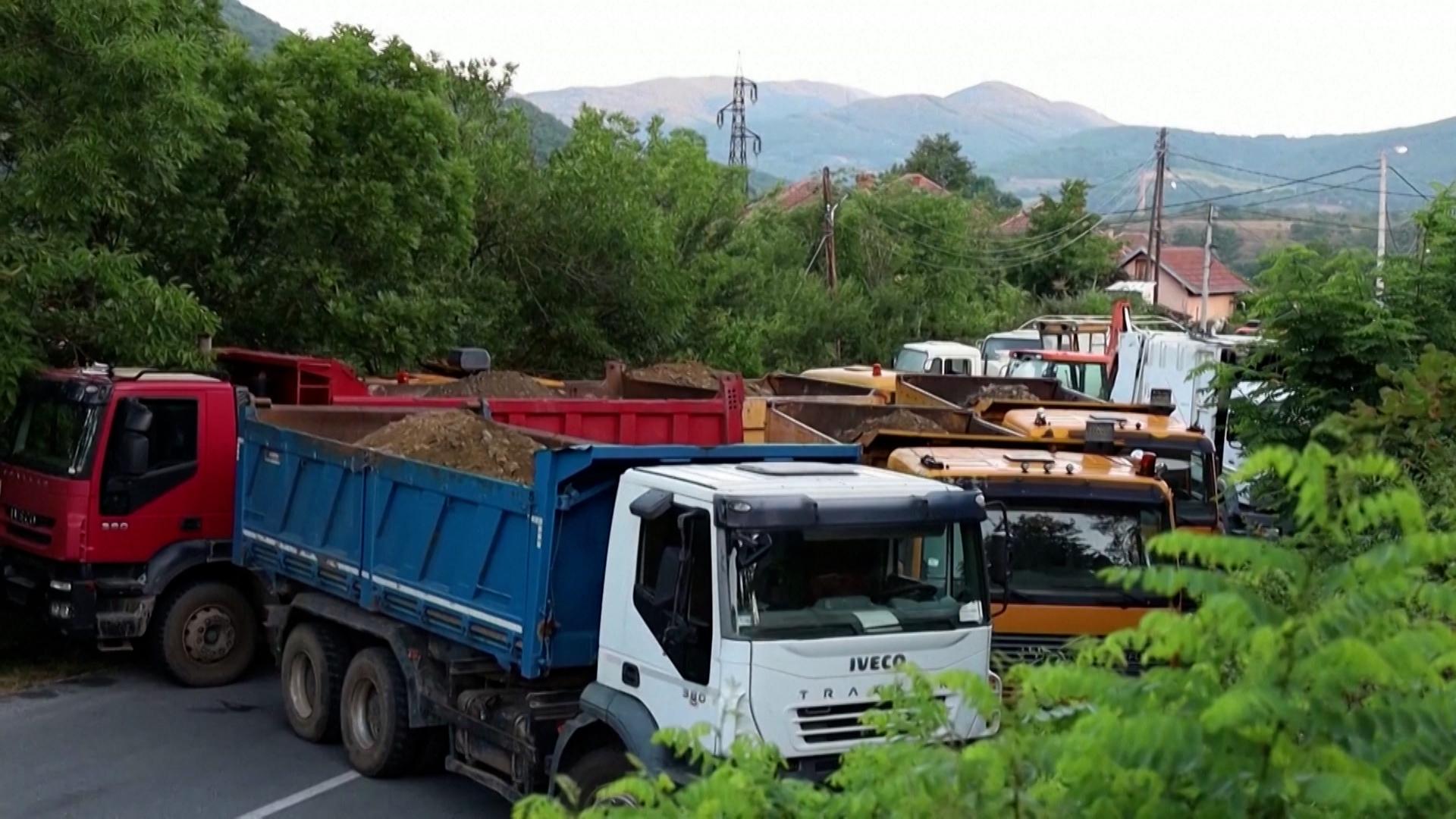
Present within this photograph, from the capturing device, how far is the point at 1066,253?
61062 mm

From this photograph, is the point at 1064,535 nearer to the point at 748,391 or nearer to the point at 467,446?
the point at 467,446

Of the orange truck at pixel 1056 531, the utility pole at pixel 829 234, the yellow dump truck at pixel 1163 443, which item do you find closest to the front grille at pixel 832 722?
the orange truck at pixel 1056 531

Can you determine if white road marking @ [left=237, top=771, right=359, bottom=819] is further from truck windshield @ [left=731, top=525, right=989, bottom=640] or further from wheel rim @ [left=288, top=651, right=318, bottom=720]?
truck windshield @ [left=731, top=525, right=989, bottom=640]

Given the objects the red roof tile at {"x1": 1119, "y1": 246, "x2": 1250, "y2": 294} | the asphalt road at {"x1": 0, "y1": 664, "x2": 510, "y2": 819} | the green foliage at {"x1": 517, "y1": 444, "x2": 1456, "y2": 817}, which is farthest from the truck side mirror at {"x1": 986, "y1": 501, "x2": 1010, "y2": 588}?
the red roof tile at {"x1": 1119, "y1": 246, "x2": 1250, "y2": 294}

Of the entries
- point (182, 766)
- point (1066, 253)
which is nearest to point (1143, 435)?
point (182, 766)

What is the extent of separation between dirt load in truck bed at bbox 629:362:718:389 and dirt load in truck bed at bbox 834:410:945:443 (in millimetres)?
2495

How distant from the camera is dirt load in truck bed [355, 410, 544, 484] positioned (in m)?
10.3

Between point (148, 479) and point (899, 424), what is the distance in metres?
6.27

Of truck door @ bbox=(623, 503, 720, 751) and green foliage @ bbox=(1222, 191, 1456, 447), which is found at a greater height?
green foliage @ bbox=(1222, 191, 1456, 447)

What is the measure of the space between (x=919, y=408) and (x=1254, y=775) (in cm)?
1171

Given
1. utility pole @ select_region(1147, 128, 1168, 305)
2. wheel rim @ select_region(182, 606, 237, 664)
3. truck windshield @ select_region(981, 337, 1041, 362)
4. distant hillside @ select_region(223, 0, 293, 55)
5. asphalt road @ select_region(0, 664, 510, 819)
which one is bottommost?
asphalt road @ select_region(0, 664, 510, 819)

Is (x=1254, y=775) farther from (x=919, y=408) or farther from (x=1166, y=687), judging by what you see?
(x=919, y=408)

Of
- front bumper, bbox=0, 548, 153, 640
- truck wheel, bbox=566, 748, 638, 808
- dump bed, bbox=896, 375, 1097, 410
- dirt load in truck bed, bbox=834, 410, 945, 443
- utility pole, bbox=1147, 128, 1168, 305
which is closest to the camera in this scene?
truck wheel, bbox=566, 748, 638, 808

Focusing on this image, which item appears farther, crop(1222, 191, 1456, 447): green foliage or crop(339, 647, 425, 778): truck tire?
crop(1222, 191, 1456, 447): green foliage
